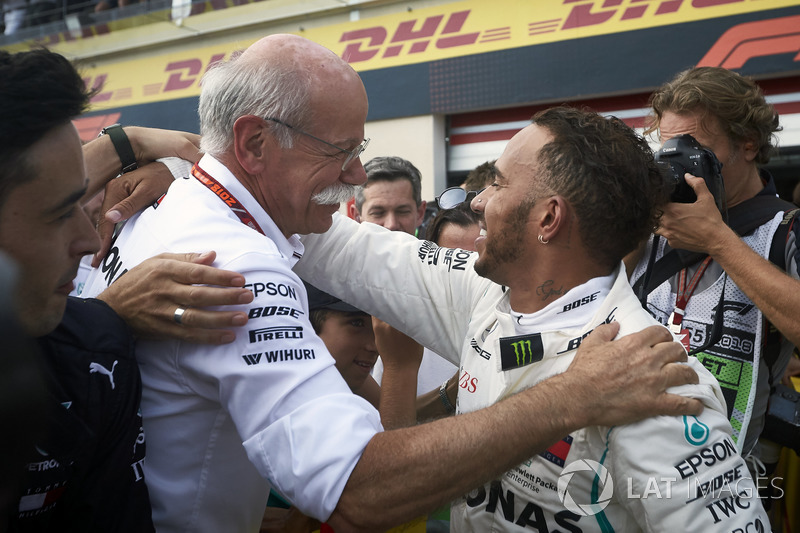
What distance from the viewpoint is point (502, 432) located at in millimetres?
1403

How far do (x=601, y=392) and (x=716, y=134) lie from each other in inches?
65.1

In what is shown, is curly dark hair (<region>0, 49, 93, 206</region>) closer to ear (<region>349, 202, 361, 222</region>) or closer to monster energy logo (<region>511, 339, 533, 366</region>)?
monster energy logo (<region>511, 339, 533, 366</region>)

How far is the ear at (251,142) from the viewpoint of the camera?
1772 millimetres

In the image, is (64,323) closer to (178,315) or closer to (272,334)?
(178,315)

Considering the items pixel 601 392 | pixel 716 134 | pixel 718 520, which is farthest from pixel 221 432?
pixel 716 134

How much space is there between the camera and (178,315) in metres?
1.45

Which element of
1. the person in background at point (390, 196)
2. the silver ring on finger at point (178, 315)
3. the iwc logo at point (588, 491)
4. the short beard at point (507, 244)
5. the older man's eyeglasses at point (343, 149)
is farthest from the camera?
the person in background at point (390, 196)

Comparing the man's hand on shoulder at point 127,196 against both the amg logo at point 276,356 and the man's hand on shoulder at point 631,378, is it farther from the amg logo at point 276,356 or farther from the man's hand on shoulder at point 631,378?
the man's hand on shoulder at point 631,378

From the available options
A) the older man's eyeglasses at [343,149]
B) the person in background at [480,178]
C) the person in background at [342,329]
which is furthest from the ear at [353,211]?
the older man's eyeglasses at [343,149]

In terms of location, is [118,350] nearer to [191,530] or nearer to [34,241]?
[34,241]

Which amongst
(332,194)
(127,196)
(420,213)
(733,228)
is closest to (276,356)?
(332,194)

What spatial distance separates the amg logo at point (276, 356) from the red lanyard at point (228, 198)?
0.46 m

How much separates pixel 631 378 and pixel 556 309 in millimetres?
410

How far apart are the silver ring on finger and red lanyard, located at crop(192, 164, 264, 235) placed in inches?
13.8
